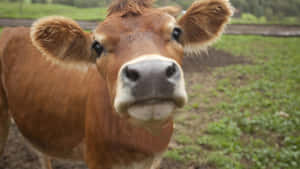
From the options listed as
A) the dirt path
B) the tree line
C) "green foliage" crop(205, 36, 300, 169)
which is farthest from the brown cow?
the tree line

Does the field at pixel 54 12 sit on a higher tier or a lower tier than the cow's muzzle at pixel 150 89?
lower

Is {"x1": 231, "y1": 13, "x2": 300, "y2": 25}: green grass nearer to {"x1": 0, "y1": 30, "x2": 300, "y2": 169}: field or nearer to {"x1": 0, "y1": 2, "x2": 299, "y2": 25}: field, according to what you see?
{"x1": 0, "y1": 2, "x2": 299, "y2": 25}: field

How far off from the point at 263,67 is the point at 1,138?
931 cm

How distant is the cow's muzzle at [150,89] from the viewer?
135cm

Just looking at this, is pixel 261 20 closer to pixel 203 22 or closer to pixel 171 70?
pixel 203 22

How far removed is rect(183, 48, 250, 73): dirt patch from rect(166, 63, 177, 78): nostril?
7642 mm

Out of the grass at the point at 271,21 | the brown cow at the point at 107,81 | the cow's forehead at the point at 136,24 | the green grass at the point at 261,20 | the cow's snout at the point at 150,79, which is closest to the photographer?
the cow's snout at the point at 150,79

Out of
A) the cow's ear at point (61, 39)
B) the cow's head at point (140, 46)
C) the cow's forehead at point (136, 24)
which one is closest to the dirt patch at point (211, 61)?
the cow's head at point (140, 46)

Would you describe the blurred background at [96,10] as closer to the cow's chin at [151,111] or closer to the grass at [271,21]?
the grass at [271,21]

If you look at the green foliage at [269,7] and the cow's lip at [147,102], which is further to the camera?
the green foliage at [269,7]

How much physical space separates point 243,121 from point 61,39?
440 centimetres

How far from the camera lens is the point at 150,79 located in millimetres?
1336

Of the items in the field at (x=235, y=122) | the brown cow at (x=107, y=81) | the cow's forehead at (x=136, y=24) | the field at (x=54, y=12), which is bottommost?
the field at (x=54, y=12)

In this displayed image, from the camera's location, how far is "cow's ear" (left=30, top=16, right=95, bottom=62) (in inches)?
88.6
